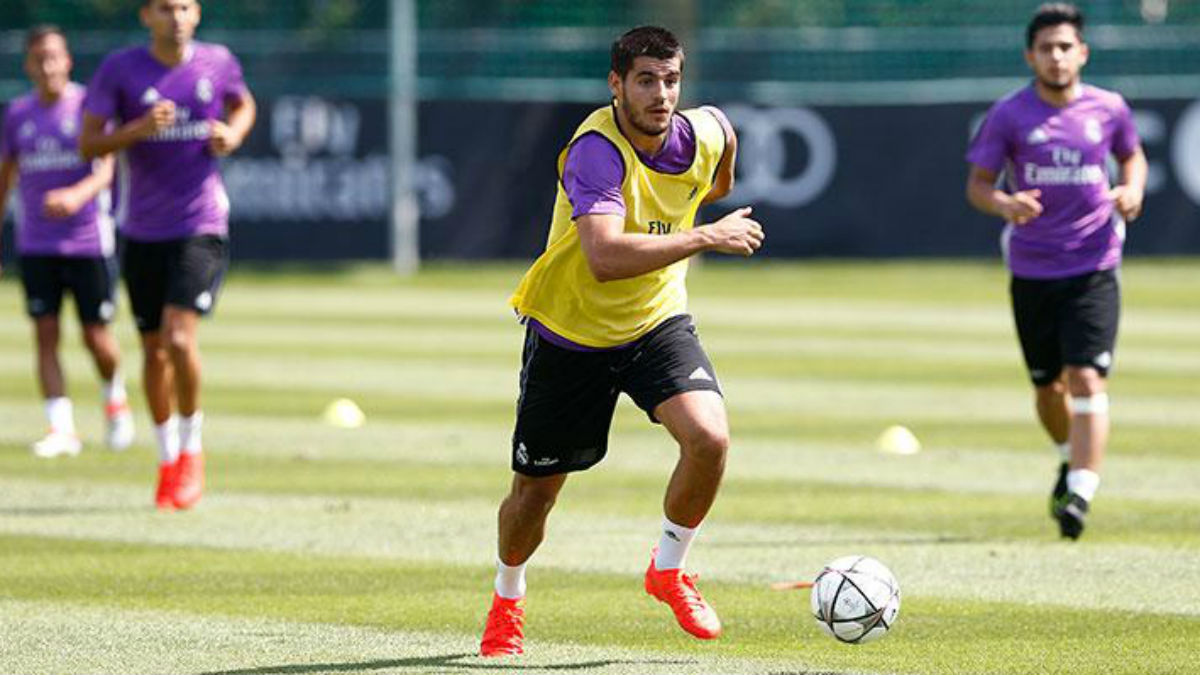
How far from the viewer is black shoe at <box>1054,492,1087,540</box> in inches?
420

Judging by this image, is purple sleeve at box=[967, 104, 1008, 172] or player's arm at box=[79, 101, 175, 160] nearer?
purple sleeve at box=[967, 104, 1008, 172]

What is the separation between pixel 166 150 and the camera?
40.7 feet

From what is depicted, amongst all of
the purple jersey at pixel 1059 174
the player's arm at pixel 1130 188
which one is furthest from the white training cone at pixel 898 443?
the player's arm at pixel 1130 188

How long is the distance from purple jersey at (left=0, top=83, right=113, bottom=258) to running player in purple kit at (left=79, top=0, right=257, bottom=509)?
9.91 ft

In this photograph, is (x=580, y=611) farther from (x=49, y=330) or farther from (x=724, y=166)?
(x=49, y=330)

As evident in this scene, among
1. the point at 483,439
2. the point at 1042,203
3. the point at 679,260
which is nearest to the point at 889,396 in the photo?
the point at 483,439

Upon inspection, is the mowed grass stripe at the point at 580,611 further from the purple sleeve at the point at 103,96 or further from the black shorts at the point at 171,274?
the purple sleeve at the point at 103,96

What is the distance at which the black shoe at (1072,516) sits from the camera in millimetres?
10680

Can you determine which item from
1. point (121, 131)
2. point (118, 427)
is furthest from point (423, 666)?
point (118, 427)

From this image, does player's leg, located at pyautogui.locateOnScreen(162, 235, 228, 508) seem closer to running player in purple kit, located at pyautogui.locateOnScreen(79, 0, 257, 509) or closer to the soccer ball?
running player in purple kit, located at pyautogui.locateOnScreen(79, 0, 257, 509)

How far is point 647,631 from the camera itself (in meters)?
Answer: 8.72

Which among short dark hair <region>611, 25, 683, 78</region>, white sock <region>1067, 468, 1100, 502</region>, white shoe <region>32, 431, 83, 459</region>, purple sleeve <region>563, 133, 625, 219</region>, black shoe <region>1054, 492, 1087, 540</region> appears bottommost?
white shoe <region>32, 431, 83, 459</region>

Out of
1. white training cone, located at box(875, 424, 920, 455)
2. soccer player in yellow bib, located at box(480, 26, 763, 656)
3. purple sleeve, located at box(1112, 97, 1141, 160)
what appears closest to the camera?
soccer player in yellow bib, located at box(480, 26, 763, 656)

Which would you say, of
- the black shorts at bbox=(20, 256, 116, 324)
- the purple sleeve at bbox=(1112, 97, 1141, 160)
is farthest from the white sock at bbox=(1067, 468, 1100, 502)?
the black shorts at bbox=(20, 256, 116, 324)
